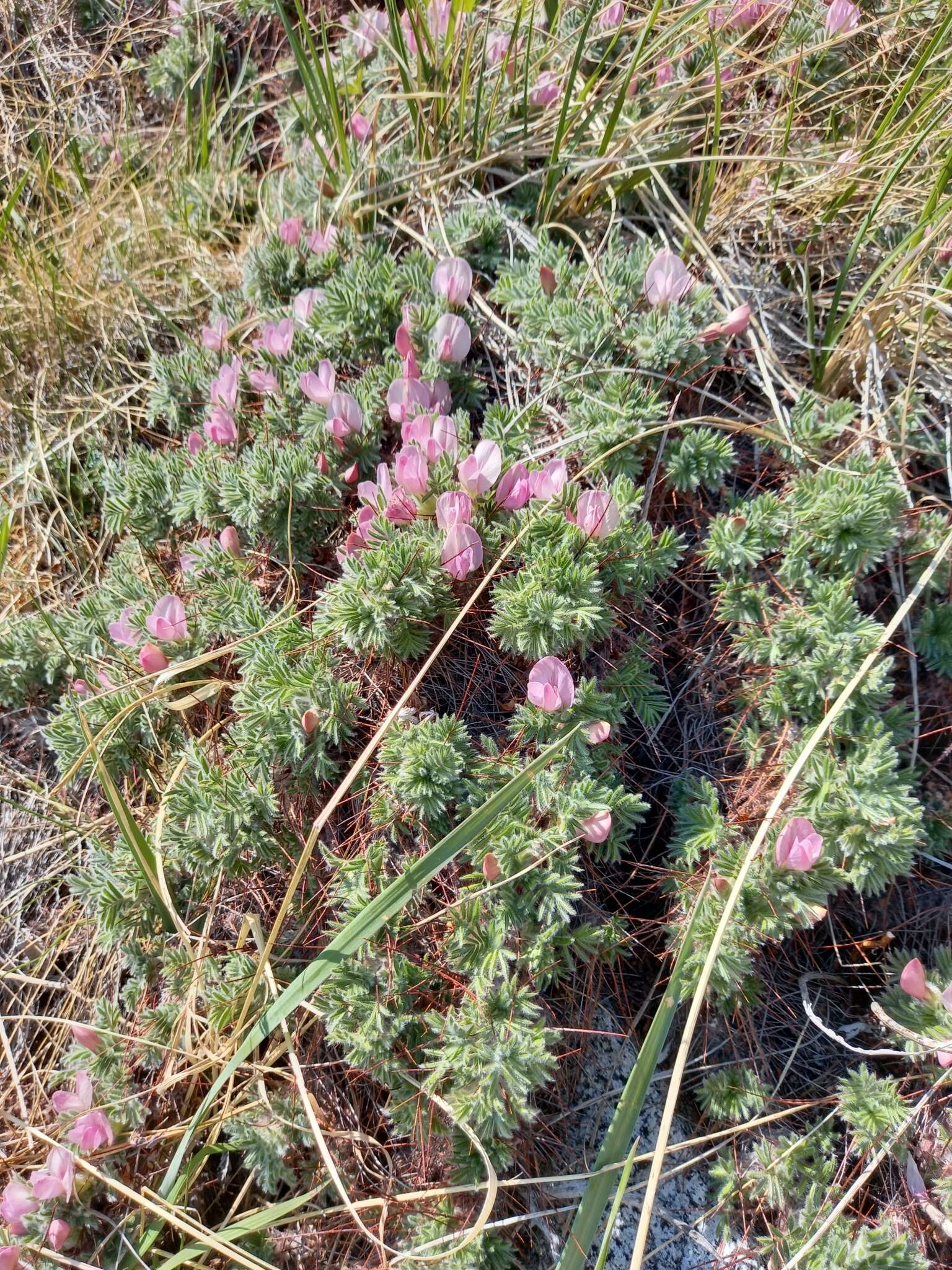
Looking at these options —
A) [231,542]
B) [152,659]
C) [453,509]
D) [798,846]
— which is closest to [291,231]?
[231,542]

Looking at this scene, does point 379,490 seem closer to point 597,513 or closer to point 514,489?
point 514,489

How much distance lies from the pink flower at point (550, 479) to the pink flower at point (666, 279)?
538mm

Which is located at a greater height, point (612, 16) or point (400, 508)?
point (612, 16)

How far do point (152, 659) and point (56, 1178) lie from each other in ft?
3.51

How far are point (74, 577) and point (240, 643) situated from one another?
A: 90 centimetres

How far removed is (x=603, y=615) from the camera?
1.92 m

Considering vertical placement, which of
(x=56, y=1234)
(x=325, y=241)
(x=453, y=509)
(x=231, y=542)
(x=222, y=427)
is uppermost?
(x=325, y=241)

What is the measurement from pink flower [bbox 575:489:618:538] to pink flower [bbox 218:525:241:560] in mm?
882

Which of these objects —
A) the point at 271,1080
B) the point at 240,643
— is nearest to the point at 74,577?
the point at 240,643

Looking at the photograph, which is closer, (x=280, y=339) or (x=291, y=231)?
(x=280, y=339)

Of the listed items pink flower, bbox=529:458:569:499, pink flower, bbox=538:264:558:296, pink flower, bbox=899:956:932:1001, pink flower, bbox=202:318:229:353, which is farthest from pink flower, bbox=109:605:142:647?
pink flower, bbox=899:956:932:1001

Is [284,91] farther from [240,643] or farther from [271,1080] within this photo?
[271,1080]

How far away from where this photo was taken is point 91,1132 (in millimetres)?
1771

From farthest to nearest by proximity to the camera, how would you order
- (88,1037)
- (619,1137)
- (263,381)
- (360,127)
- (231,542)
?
(360,127)
(263,381)
(231,542)
(88,1037)
(619,1137)
